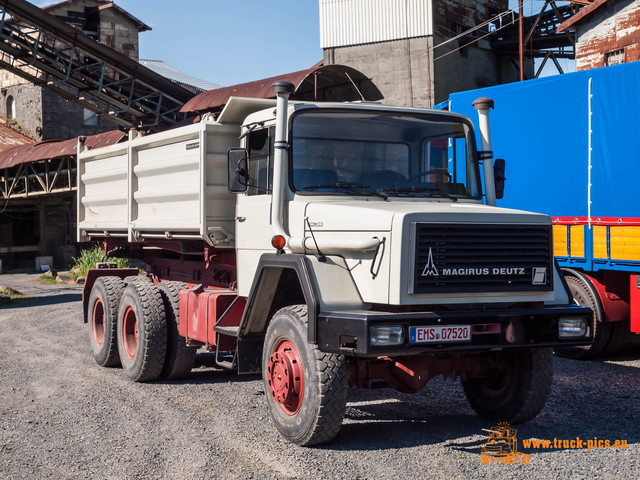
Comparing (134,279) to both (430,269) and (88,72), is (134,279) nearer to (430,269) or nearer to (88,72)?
(430,269)

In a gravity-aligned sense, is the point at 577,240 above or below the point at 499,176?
below

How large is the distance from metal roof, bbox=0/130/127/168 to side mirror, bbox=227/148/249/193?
18.3 metres

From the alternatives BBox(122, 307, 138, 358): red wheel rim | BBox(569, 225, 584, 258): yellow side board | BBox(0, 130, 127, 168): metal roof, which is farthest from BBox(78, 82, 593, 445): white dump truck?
BBox(0, 130, 127, 168): metal roof

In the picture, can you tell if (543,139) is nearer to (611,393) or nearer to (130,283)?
(611,393)

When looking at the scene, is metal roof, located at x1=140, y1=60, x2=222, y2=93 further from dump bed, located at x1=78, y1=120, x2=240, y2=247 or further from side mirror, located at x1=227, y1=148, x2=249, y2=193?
side mirror, located at x1=227, y1=148, x2=249, y2=193

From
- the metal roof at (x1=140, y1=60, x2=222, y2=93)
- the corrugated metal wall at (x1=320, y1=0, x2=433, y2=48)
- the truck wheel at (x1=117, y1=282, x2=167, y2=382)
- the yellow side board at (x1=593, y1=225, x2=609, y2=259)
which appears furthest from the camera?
the metal roof at (x1=140, y1=60, x2=222, y2=93)

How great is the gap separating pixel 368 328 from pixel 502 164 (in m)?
2.53

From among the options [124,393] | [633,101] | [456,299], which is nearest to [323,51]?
[633,101]

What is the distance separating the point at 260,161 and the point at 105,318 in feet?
12.7

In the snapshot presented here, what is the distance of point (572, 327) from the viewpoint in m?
5.92

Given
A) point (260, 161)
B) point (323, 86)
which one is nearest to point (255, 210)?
point (260, 161)

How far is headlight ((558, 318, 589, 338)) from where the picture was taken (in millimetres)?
5859

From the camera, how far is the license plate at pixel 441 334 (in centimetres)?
536

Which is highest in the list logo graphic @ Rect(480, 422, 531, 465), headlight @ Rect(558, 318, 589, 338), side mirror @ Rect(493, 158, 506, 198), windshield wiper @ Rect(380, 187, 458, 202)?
side mirror @ Rect(493, 158, 506, 198)
